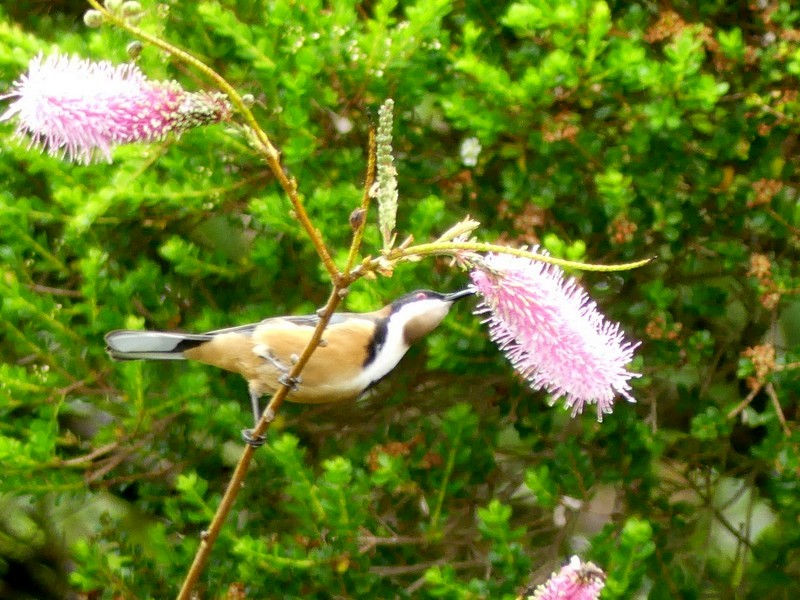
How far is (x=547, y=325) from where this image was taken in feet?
1.92

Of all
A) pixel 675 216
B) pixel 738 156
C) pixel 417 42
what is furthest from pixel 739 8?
pixel 417 42

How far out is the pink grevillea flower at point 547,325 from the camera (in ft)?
1.90

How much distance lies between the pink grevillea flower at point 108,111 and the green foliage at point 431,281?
63 cm

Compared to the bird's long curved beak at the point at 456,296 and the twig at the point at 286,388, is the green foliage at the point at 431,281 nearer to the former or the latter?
the bird's long curved beak at the point at 456,296

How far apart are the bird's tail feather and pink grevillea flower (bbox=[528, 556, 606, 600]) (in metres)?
0.51

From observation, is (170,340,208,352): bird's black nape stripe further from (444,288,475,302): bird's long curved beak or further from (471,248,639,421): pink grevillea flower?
(471,248,639,421): pink grevillea flower

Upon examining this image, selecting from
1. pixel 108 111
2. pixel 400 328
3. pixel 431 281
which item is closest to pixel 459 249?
pixel 108 111

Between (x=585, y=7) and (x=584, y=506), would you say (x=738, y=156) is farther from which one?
(x=584, y=506)

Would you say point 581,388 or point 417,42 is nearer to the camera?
point 581,388

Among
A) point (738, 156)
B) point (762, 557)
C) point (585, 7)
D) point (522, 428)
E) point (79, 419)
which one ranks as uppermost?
point (585, 7)

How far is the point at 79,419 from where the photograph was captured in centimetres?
163

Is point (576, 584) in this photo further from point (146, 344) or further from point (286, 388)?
point (146, 344)

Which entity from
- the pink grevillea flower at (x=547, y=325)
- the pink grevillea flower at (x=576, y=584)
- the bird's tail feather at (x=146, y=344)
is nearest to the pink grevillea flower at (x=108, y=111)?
the pink grevillea flower at (x=547, y=325)

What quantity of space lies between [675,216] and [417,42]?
357 mm
